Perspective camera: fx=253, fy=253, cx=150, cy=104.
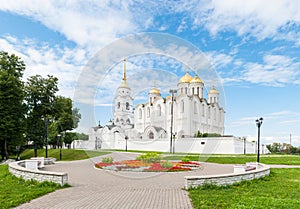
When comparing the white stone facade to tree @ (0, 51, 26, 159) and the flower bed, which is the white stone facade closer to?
tree @ (0, 51, 26, 159)

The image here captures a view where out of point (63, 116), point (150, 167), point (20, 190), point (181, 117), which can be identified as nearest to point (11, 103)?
point (63, 116)

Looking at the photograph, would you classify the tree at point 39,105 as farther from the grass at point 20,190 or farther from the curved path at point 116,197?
the curved path at point 116,197

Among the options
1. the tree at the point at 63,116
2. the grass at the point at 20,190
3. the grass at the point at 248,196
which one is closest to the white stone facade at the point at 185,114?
the tree at the point at 63,116

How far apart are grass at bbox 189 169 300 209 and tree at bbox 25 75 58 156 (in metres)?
24.1

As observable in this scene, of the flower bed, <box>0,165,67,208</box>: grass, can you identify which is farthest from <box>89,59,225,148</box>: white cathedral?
<box>0,165,67,208</box>: grass

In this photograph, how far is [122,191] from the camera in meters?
7.29

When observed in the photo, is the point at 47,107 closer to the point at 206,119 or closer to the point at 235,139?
the point at 235,139

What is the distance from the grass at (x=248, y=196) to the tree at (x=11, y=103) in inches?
851

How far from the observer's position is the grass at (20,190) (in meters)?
6.07

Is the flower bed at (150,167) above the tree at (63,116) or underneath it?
underneath

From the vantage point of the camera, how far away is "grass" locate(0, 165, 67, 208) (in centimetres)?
607

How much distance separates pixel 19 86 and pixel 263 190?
2413cm

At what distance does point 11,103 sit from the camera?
24203mm

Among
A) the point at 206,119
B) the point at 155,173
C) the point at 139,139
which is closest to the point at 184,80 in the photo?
the point at 206,119
